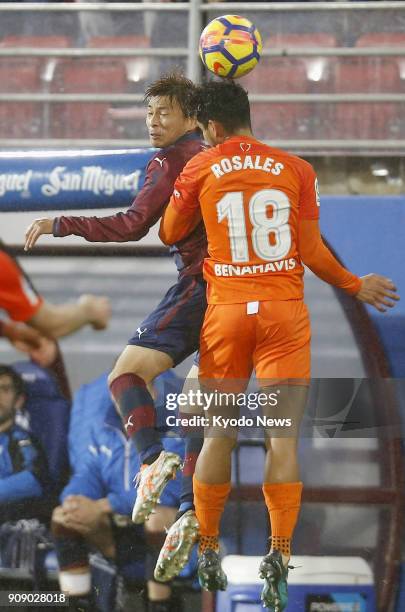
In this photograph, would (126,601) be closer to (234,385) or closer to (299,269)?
(234,385)

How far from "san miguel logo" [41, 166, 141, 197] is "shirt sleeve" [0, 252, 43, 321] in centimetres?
88

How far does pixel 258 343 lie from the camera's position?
402 centimetres

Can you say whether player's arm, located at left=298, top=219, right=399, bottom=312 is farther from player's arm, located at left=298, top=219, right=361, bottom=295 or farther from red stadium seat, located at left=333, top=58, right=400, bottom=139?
red stadium seat, located at left=333, top=58, right=400, bottom=139

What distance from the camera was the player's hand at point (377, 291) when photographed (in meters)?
4.34

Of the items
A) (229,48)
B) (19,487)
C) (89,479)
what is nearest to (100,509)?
(89,479)

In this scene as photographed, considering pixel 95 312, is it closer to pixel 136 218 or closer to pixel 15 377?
pixel 136 218

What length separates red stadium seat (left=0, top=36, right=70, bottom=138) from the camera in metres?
5.39

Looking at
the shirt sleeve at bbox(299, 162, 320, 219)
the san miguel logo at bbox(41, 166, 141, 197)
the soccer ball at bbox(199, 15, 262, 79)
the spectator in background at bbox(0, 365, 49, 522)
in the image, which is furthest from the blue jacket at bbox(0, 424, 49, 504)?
the soccer ball at bbox(199, 15, 262, 79)

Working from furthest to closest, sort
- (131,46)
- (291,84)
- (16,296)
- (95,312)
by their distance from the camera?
(131,46)
(291,84)
(95,312)
(16,296)

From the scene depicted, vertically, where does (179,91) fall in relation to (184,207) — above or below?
above

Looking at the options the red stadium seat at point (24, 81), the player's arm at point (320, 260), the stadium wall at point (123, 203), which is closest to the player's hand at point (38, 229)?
the stadium wall at point (123, 203)

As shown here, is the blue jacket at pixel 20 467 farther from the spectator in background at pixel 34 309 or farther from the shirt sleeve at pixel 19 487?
the spectator in background at pixel 34 309

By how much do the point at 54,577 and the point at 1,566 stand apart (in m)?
0.24

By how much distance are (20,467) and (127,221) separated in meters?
1.22
